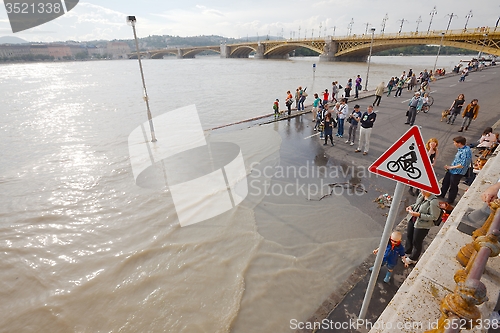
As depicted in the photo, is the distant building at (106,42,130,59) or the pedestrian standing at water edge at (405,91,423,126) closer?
the pedestrian standing at water edge at (405,91,423,126)

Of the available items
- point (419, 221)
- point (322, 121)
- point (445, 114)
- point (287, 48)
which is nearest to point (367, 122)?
point (322, 121)

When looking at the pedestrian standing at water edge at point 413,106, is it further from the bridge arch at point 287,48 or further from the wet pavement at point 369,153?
the bridge arch at point 287,48

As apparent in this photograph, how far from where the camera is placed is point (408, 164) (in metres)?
2.70

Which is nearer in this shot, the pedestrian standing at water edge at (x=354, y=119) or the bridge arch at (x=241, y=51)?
the pedestrian standing at water edge at (x=354, y=119)

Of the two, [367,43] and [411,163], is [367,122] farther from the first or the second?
[367,43]

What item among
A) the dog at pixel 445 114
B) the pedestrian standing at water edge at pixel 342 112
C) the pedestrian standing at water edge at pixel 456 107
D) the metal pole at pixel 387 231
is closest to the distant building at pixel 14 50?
the pedestrian standing at water edge at pixel 342 112

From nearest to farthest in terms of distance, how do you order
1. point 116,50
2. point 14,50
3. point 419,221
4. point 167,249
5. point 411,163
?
point 411,163, point 419,221, point 167,249, point 14,50, point 116,50

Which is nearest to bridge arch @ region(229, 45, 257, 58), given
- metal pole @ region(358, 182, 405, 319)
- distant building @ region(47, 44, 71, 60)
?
metal pole @ region(358, 182, 405, 319)

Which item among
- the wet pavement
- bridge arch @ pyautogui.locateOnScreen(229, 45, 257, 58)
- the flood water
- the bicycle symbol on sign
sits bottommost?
the flood water

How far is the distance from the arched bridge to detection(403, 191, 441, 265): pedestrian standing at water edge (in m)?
29.0

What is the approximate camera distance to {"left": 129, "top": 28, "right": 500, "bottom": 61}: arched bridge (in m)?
40.6

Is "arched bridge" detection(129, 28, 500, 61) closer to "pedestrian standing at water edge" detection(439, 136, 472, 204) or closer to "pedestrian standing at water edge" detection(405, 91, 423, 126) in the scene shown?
"pedestrian standing at water edge" detection(405, 91, 423, 126)

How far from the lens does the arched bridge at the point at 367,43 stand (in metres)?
40.6

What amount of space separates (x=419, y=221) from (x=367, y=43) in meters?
67.5
